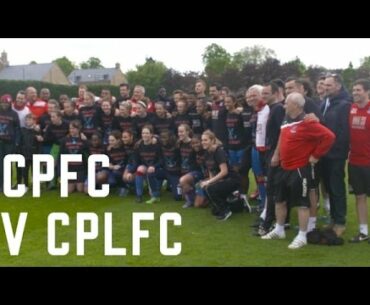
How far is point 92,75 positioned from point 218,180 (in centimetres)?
9150

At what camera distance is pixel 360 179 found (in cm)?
687

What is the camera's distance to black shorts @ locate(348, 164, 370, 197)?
6.84 metres

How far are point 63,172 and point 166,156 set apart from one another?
1765 mm

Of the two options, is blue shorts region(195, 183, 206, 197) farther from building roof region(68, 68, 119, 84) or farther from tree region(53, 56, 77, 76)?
tree region(53, 56, 77, 76)

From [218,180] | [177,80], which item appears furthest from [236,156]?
[177,80]

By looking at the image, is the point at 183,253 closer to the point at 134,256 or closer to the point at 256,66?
the point at 134,256

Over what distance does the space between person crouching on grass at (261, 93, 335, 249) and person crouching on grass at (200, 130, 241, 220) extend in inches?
67.4

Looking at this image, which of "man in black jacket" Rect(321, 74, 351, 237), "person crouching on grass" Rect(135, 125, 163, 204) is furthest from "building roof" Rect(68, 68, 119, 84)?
"man in black jacket" Rect(321, 74, 351, 237)

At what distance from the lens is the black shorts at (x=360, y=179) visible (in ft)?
A: 22.5

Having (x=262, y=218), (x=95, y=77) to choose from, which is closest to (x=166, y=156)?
(x=262, y=218)

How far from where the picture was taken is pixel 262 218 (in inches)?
300

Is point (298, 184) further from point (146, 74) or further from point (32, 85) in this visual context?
point (146, 74)

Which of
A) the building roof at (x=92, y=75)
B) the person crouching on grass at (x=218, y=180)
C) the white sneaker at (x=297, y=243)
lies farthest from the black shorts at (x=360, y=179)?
the building roof at (x=92, y=75)

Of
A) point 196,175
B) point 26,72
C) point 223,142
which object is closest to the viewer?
point 196,175
